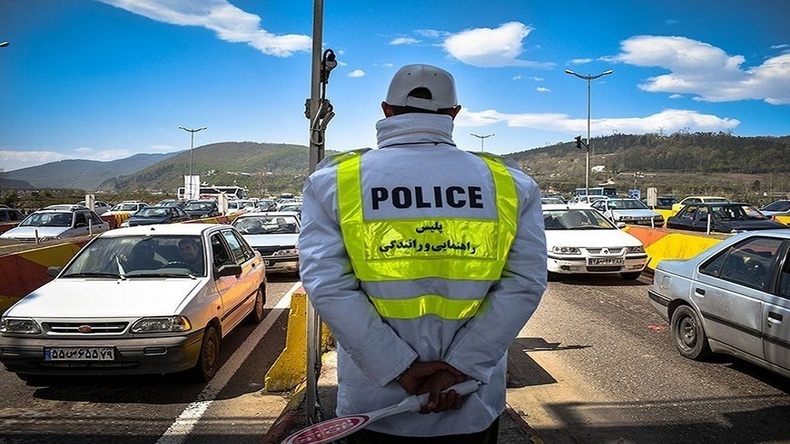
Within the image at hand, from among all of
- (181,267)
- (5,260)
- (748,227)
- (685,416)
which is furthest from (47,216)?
(748,227)

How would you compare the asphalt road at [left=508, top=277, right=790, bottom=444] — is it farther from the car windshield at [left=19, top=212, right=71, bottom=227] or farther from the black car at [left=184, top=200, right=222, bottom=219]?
the black car at [left=184, top=200, right=222, bottom=219]

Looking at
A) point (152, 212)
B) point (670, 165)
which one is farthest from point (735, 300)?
point (670, 165)

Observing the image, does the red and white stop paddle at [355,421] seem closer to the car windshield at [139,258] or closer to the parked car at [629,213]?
the car windshield at [139,258]

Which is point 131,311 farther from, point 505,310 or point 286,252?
point 286,252

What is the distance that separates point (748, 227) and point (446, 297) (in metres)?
20.2

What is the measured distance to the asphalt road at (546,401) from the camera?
4176mm

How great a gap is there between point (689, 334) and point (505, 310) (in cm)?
519

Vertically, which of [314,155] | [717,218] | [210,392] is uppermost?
[314,155]

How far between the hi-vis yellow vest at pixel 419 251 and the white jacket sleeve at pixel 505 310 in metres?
0.05

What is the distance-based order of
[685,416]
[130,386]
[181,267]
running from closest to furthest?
1. [685,416]
2. [130,386]
3. [181,267]

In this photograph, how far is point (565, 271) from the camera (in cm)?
1103

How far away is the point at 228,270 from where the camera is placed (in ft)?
20.1

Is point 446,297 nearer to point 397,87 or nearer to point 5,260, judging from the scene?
point 397,87

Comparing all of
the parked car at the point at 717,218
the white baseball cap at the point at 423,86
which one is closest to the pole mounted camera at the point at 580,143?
the parked car at the point at 717,218
